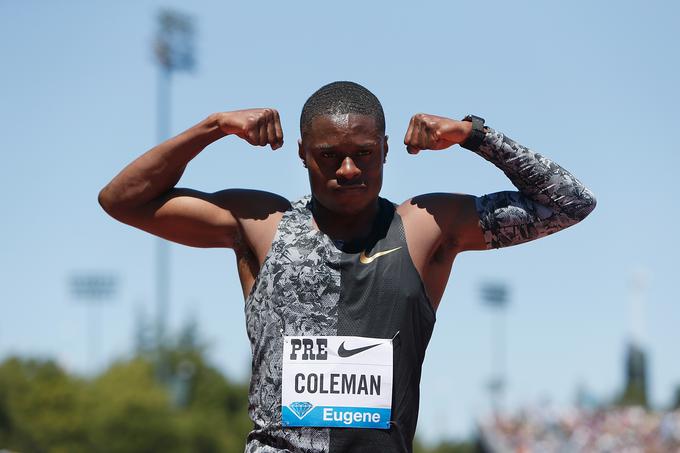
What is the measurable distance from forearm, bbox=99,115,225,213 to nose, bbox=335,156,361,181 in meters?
0.64

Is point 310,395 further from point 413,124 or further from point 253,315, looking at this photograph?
point 413,124

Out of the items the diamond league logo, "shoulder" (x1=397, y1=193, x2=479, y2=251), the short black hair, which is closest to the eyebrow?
the short black hair

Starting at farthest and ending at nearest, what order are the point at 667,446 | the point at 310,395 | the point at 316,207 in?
the point at 667,446, the point at 316,207, the point at 310,395

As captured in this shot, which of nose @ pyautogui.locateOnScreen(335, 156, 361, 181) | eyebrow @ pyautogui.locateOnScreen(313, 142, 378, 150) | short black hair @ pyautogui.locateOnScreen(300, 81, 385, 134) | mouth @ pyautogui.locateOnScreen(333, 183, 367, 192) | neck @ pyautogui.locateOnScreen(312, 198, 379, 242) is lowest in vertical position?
neck @ pyautogui.locateOnScreen(312, 198, 379, 242)

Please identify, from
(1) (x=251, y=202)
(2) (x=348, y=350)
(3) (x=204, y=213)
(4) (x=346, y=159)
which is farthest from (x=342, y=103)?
(2) (x=348, y=350)

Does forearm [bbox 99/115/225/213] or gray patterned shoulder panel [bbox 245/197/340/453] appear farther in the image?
forearm [bbox 99/115/225/213]

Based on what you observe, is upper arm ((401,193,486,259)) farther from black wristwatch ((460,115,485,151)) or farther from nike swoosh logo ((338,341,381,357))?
nike swoosh logo ((338,341,381,357))

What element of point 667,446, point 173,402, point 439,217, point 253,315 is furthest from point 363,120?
point 173,402

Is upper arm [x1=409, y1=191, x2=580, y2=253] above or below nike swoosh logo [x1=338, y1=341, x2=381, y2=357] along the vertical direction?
above

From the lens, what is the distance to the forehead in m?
4.49

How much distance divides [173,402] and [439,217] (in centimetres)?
6239

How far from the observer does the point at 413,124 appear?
4.88m

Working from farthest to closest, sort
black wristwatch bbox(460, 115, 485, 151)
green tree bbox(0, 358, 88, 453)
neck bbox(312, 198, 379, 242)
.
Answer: green tree bbox(0, 358, 88, 453), black wristwatch bbox(460, 115, 485, 151), neck bbox(312, 198, 379, 242)

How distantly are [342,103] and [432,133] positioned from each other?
452mm
